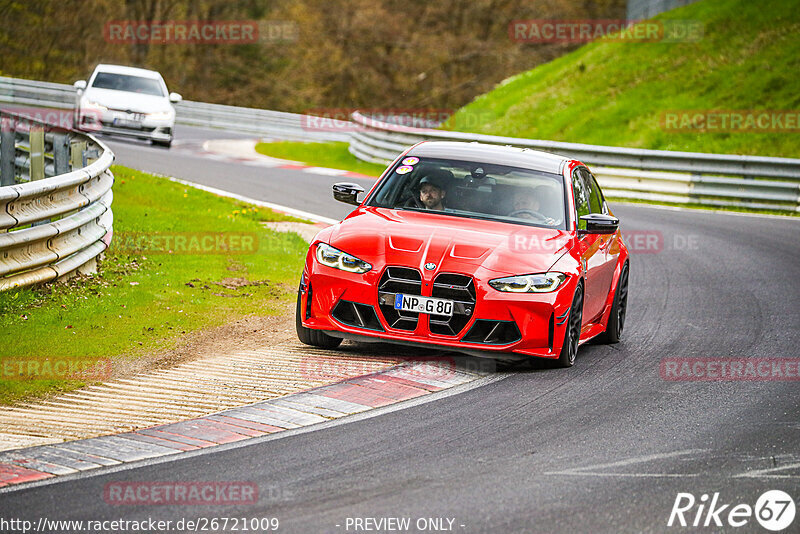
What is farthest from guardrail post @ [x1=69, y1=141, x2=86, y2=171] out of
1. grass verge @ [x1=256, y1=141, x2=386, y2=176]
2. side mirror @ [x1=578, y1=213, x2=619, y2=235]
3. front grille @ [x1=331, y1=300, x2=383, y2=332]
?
grass verge @ [x1=256, y1=141, x2=386, y2=176]

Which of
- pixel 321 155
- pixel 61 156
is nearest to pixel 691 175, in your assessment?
pixel 321 155

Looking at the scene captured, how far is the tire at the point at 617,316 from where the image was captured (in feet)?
32.0

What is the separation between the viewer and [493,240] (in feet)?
27.8

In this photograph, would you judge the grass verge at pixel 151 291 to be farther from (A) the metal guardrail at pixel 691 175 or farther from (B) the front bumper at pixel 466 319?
(A) the metal guardrail at pixel 691 175

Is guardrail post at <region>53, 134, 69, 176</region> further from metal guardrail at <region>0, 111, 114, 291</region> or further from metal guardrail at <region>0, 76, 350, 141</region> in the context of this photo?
metal guardrail at <region>0, 76, 350, 141</region>

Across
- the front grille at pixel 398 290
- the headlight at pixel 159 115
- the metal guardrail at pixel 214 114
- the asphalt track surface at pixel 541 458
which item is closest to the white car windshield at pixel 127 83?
the headlight at pixel 159 115

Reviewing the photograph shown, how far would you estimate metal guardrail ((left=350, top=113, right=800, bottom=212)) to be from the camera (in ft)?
73.3

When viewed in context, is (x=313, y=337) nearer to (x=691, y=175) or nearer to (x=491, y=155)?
(x=491, y=155)

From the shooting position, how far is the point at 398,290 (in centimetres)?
808

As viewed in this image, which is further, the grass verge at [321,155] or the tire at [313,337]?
the grass verge at [321,155]

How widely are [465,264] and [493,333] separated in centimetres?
55

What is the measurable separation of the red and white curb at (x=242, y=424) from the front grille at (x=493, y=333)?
29cm

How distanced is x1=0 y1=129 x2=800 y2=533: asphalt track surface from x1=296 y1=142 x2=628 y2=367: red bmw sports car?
17.6 inches

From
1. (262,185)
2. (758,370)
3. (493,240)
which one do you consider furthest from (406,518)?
(262,185)
